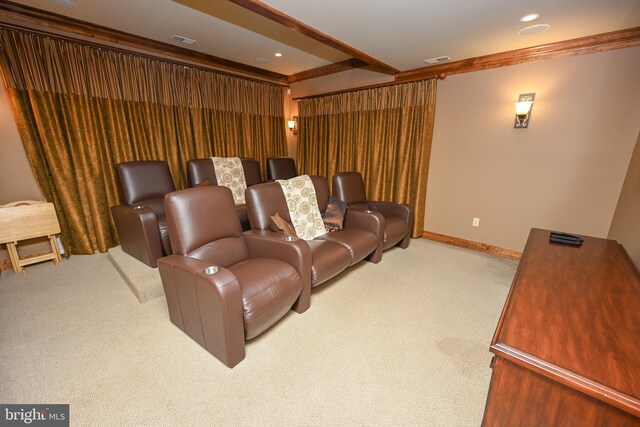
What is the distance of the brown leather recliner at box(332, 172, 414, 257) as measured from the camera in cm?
316

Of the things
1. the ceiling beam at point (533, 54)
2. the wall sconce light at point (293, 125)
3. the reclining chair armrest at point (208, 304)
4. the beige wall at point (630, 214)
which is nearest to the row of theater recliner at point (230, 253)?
the reclining chair armrest at point (208, 304)

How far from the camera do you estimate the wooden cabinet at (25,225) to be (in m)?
2.56

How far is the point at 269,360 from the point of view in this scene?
1659mm

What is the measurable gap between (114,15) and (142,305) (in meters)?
2.82

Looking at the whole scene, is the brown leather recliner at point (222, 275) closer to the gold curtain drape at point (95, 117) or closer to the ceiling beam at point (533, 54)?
the gold curtain drape at point (95, 117)

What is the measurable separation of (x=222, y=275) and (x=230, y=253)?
0.54 meters

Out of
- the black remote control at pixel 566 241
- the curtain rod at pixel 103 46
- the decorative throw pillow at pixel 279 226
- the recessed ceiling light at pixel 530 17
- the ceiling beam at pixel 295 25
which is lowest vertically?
the decorative throw pillow at pixel 279 226

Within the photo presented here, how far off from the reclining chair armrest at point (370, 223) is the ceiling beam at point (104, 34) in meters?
3.06

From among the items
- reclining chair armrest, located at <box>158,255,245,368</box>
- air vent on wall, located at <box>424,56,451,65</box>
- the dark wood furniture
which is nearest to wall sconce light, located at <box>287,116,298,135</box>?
air vent on wall, located at <box>424,56,451,65</box>

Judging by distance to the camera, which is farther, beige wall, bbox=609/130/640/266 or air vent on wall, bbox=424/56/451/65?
air vent on wall, bbox=424/56/451/65

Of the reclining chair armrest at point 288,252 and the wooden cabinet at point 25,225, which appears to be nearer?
the reclining chair armrest at point 288,252

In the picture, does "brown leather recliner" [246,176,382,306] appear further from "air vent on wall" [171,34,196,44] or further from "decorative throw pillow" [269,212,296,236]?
"air vent on wall" [171,34,196,44]

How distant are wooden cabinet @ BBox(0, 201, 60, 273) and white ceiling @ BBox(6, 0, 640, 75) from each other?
6.17ft

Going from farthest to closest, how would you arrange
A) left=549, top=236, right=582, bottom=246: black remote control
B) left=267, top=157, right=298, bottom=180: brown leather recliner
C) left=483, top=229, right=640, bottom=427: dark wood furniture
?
left=267, top=157, right=298, bottom=180: brown leather recliner < left=549, top=236, right=582, bottom=246: black remote control < left=483, top=229, right=640, bottom=427: dark wood furniture
